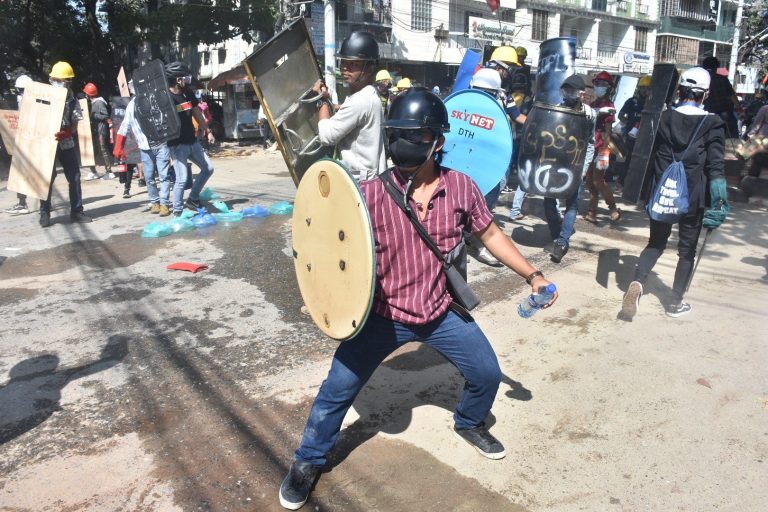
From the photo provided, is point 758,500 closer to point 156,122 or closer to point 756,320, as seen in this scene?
point 756,320

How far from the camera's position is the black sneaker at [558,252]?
6.03 m

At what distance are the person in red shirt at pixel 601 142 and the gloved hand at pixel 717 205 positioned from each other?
3.23 m

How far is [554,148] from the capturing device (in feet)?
18.6

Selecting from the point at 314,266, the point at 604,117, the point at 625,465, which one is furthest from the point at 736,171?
the point at 314,266

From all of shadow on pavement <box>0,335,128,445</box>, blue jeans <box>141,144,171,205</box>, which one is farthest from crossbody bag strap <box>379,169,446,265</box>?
blue jeans <box>141,144,171,205</box>

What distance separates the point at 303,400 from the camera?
137 inches

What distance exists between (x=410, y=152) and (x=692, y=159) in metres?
2.85

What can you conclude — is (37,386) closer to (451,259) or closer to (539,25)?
(451,259)

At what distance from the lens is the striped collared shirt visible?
8.19 ft

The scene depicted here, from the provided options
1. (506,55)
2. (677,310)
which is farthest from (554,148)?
(506,55)

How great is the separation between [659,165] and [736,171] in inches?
253

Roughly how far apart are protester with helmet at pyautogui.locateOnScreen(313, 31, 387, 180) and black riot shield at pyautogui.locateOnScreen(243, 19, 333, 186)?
0.92m

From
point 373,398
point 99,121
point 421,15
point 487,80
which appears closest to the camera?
point 373,398

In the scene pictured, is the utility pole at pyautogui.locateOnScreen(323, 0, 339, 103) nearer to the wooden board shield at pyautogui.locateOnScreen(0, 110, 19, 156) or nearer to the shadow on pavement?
the wooden board shield at pyautogui.locateOnScreen(0, 110, 19, 156)
